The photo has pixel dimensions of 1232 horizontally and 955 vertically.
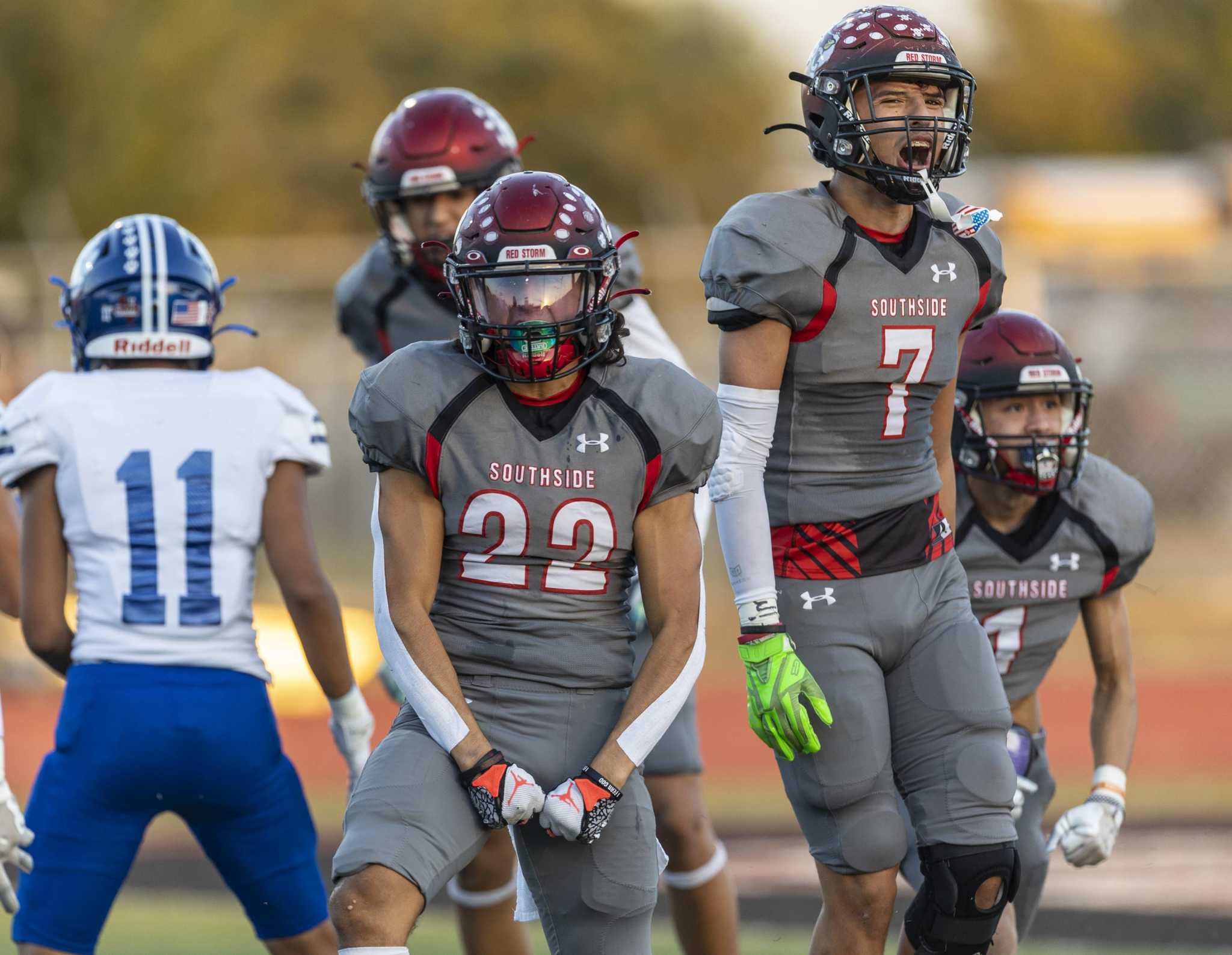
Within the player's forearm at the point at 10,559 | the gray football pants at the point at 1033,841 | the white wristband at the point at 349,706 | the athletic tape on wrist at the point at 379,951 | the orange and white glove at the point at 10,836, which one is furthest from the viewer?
the gray football pants at the point at 1033,841

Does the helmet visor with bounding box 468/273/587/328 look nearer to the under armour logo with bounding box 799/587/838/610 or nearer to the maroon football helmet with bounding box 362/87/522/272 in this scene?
the under armour logo with bounding box 799/587/838/610

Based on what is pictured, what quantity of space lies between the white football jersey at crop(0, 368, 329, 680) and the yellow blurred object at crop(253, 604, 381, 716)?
7055 mm

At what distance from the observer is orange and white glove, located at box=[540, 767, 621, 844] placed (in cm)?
345

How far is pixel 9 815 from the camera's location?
3.80 metres

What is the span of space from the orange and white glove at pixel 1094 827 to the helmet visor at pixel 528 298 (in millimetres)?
1956

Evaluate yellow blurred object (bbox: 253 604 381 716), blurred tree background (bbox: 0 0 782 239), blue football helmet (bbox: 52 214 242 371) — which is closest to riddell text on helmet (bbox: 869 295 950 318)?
blue football helmet (bbox: 52 214 242 371)

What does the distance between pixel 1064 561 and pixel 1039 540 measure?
0.08 m

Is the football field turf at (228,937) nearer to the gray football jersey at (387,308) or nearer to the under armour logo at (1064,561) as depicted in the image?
the under armour logo at (1064,561)

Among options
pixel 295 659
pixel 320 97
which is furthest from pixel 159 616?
pixel 320 97

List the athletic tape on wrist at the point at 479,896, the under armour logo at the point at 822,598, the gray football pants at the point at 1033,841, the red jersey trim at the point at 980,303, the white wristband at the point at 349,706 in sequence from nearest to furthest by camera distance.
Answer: the under armour logo at the point at 822,598 → the red jersey trim at the point at 980,303 → the white wristband at the point at 349,706 → the gray football pants at the point at 1033,841 → the athletic tape on wrist at the point at 479,896

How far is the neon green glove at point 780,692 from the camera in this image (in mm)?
3824

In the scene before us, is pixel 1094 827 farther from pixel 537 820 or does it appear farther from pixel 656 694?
pixel 537 820

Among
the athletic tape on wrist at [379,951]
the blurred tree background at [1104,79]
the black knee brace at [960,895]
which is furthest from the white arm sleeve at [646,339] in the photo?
the blurred tree background at [1104,79]

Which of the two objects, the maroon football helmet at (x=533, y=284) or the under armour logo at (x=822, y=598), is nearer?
the maroon football helmet at (x=533, y=284)
